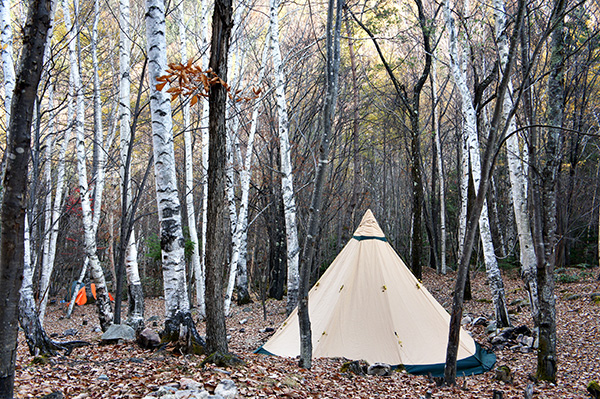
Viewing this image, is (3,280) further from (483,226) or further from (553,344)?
(483,226)

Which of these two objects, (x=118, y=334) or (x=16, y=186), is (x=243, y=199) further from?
(x=16, y=186)

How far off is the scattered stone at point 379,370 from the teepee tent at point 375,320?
14.0 inches

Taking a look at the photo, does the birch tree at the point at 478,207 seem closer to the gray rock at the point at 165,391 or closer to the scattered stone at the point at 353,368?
the scattered stone at the point at 353,368

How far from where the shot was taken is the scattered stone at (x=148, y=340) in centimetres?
423

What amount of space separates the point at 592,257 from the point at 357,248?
48.4 feet

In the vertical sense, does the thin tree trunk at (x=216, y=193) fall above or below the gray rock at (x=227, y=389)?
above

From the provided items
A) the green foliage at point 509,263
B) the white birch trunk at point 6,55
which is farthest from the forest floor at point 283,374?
the green foliage at point 509,263

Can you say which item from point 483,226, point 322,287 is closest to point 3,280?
point 322,287

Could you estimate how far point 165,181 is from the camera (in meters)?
4.18

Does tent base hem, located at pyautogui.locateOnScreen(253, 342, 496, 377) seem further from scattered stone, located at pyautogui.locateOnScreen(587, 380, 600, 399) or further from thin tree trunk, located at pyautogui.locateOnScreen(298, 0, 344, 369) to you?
thin tree trunk, located at pyautogui.locateOnScreen(298, 0, 344, 369)

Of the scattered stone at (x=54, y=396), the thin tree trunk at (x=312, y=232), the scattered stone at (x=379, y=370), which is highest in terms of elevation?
the thin tree trunk at (x=312, y=232)

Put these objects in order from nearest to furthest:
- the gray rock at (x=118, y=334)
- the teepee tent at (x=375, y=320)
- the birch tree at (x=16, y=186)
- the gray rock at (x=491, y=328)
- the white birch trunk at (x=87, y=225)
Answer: the birch tree at (x=16, y=186), the gray rock at (x=118, y=334), the teepee tent at (x=375, y=320), the white birch trunk at (x=87, y=225), the gray rock at (x=491, y=328)

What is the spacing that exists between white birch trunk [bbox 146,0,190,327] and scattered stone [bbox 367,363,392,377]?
2.52 meters

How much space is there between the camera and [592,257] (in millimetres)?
16469
